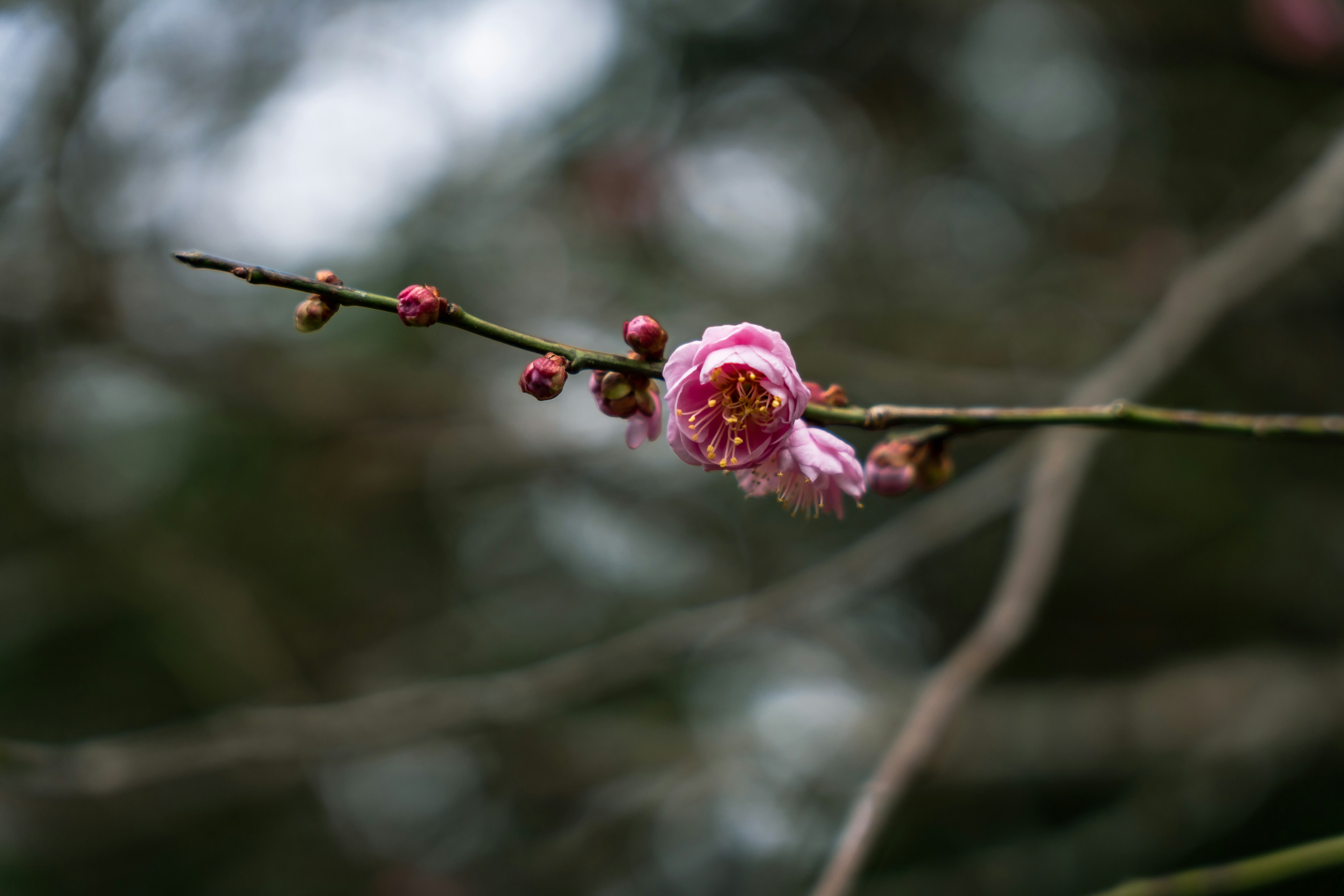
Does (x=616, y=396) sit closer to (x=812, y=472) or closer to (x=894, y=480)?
(x=812, y=472)

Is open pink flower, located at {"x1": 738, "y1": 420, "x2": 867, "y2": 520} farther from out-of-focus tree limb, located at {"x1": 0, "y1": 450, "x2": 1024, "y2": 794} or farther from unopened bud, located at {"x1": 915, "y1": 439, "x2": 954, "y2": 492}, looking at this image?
out-of-focus tree limb, located at {"x1": 0, "y1": 450, "x2": 1024, "y2": 794}

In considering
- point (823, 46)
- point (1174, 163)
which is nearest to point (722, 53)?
point (823, 46)

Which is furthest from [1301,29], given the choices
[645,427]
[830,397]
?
[645,427]

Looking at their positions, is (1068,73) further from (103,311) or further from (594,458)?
(103,311)

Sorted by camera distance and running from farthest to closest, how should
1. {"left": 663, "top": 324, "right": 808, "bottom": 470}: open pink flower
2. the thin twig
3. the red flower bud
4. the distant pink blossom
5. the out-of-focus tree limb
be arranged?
the distant pink blossom < the out-of-focus tree limb < the thin twig < the red flower bud < {"left": 663, "top": 324, "right": 808, "bottom": 470}: open pink flower

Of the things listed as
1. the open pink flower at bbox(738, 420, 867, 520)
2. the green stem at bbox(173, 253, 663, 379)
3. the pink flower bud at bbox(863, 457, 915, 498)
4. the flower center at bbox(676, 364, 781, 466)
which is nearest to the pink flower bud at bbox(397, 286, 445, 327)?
the green stem at bbox(173, 253, 663, 379)

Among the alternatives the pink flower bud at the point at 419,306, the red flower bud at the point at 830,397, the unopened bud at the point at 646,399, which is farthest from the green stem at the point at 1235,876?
the pink flower bud at the point at 419,306
